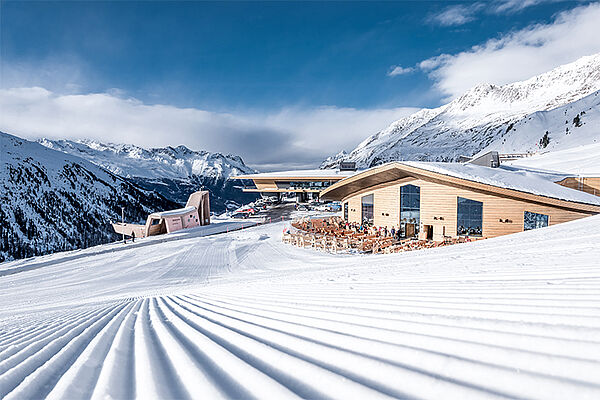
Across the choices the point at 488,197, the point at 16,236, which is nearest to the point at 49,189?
the point at 16,236

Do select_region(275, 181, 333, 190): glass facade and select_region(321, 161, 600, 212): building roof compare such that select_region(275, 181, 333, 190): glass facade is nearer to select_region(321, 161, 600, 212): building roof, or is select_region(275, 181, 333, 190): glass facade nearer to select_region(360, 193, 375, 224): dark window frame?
select_region(360, 193, 375, 224): dark window frame

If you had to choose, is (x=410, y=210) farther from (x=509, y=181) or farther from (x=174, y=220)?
(x=174, y=220)

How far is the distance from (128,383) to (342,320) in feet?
5.58

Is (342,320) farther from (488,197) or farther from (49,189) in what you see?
(49,189)

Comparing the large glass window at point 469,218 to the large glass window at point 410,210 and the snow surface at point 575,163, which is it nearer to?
the large glass window at point 410,210

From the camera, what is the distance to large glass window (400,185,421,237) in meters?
18.1

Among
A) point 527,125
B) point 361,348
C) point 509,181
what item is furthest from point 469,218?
point 527,125

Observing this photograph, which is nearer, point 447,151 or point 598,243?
point 598,243

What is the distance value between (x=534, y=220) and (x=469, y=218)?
2.88 m

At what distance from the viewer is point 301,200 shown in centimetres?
5838

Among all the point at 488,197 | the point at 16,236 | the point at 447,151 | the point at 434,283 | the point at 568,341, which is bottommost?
the point at 16,236

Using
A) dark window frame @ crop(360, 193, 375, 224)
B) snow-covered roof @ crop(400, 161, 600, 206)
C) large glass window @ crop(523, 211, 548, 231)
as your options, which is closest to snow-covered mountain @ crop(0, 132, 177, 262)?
dark window frame @ crop(360, 193, 375, 224)

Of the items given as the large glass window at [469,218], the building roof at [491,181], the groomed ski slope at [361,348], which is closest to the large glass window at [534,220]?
the building roof at [491,181]

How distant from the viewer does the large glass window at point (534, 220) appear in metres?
14.3
